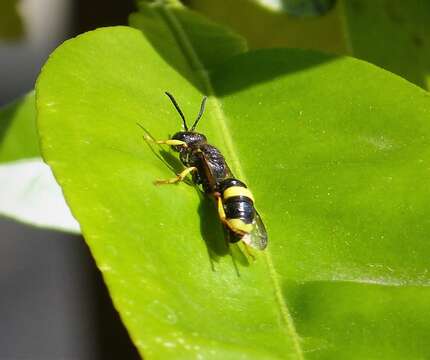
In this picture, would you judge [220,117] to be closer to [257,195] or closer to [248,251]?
[257,195]

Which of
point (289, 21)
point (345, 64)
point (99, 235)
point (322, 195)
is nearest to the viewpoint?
point (99, 235)

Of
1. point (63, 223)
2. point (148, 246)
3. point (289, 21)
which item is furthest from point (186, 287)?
point (289, 21)

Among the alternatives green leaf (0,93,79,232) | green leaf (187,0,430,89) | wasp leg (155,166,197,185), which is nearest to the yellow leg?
wasp leg (155,166,197,185)

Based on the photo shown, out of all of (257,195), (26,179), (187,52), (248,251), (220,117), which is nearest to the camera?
(248,251)

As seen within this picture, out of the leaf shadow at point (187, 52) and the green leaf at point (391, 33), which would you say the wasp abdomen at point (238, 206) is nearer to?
the leaf shadow at point (187, 52)

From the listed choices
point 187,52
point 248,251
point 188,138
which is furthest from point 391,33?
point 248,251

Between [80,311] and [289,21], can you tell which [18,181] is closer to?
[289,21]
